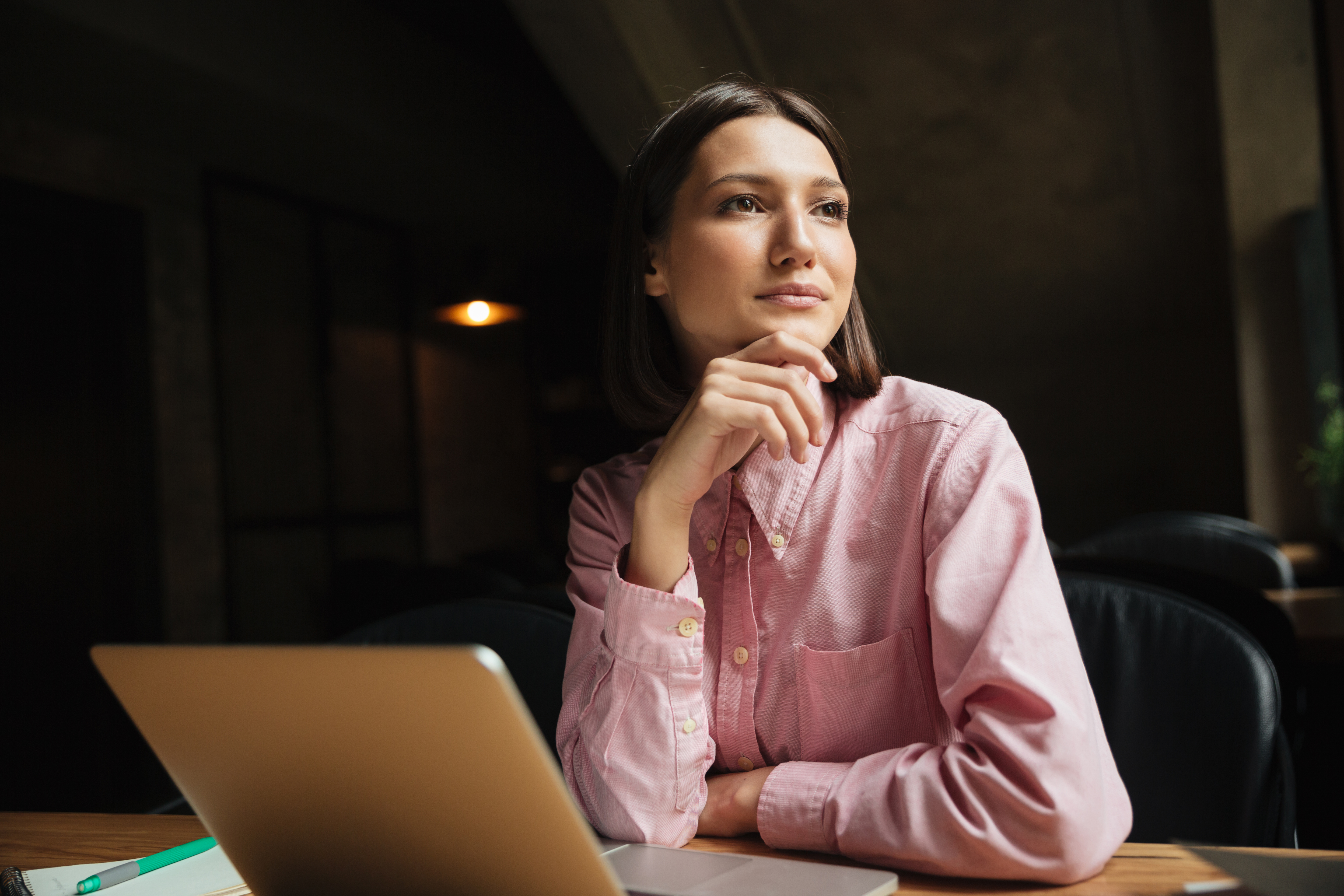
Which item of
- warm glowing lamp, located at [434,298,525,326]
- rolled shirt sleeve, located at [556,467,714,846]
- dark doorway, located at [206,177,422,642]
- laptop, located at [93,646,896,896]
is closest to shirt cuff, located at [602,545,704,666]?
rolled shirt sleeve, located at [556,467,714,846]

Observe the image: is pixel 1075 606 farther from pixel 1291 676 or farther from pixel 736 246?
pixel 736 246

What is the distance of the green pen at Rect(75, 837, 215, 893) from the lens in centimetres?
83

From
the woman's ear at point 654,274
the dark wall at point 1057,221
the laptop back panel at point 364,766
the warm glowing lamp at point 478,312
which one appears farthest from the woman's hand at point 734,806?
the warm glowing lamp at point 478,312

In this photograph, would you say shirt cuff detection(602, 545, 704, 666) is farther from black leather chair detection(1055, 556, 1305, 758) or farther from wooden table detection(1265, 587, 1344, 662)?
wooden table detection(1265, 587, 1344, 662)

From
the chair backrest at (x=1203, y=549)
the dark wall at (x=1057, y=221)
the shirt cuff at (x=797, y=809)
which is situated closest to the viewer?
the shirt cuff at (x=797, y=809)

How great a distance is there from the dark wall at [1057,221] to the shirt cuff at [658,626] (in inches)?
99.7

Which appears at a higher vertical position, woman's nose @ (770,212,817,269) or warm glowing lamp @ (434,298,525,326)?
warm glowing lamp @ (434,298,525,326)

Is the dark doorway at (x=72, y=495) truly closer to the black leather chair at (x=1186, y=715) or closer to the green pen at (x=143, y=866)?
the green pen at (x=143, y=866)

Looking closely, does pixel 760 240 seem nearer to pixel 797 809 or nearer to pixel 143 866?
pixel 797 809

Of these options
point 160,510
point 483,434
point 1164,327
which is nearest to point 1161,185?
point 1164,327

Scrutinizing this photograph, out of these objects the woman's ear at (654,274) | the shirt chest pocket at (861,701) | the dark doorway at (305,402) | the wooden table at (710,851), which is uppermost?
the dark doorway at (305,402)

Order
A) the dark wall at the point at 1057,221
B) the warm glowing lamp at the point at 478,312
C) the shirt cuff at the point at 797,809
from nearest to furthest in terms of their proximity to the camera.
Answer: the shirt cuff at the point at 797,809, the dark wall at the point at 1057,221, the warm glowing lamp at the point at 478,312

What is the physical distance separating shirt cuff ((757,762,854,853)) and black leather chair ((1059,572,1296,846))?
1.77ft

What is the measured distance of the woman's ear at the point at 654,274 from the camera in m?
1.25
